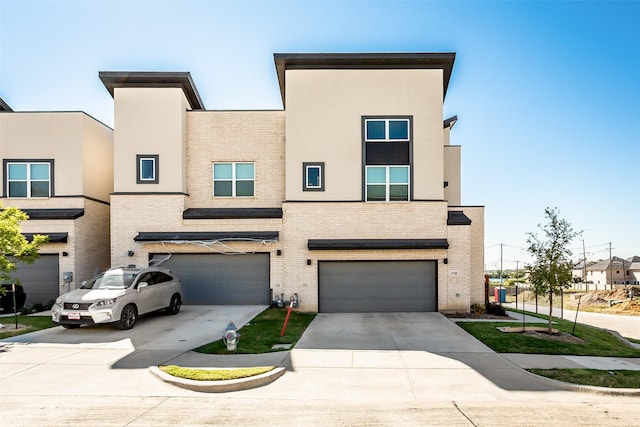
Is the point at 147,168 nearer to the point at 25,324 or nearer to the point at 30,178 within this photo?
the point at 30,178

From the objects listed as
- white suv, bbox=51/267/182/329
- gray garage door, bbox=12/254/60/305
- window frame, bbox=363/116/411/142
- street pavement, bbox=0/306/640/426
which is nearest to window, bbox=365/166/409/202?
window frame, bbox=363/116/411/142

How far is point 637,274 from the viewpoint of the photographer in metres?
76.8

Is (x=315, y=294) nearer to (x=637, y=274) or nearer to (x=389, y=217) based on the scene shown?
(x=389, y=217)

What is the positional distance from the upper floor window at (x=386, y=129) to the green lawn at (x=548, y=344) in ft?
25.5

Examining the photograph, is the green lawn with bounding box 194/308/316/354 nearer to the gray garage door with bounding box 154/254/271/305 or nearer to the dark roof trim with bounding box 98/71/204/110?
the gray garage door with bounding box 154/254/271/305

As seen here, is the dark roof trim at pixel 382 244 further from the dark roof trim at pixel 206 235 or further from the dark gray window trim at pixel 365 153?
the dark roof trim at pixel 206 235

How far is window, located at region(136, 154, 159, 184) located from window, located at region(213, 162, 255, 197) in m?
2.41

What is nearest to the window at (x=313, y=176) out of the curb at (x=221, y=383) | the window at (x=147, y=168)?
the window at (x=147, y=168)

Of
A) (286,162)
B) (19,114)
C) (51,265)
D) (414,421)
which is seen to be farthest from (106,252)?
(414,421)

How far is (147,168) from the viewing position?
55.2ft

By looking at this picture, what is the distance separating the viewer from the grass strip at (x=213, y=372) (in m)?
7.29

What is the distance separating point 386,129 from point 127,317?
37.9ft

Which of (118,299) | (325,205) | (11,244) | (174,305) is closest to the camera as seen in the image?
(118,299)

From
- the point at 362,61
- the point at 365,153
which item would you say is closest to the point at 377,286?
the point at 365,153
